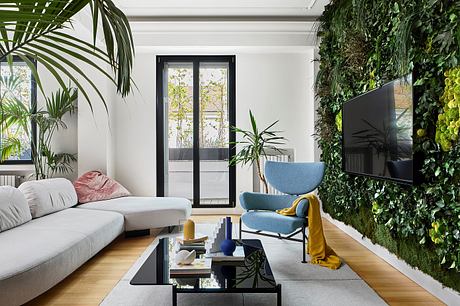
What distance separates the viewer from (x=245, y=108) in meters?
6.07

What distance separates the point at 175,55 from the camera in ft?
19.9

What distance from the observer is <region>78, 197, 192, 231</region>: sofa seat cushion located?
14.1 ft

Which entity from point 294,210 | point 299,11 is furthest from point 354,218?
point 299,11

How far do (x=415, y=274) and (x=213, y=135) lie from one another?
12.4 feet

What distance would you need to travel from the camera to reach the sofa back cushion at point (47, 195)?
3.69m

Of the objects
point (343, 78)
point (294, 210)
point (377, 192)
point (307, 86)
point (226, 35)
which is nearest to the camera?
point (377, 192)

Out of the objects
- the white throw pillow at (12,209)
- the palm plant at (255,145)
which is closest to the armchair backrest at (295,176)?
the palm plant at (255,145)

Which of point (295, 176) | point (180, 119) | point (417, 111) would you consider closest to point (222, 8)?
point (180, 119)

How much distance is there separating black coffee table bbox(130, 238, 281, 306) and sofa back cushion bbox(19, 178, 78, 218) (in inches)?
63.5

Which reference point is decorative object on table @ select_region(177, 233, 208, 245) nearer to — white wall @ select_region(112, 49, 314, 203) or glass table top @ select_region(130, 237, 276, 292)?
glass table top @ select_region(130, 237, 276, 292)

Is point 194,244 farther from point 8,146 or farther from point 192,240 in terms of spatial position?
point 8,146

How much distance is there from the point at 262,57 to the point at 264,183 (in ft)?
6.59

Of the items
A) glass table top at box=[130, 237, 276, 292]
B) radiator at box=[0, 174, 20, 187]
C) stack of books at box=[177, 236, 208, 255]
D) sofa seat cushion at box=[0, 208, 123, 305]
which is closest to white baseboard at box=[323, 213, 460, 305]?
glass table top at box=[130, 237, 276, 292]

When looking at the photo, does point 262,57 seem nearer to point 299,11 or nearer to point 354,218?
point 299,11
